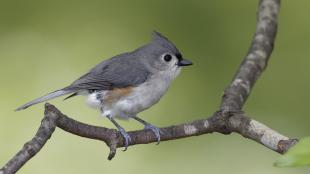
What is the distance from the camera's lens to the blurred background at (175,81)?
3.69 metres

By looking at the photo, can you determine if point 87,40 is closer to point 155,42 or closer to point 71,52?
point 71,52

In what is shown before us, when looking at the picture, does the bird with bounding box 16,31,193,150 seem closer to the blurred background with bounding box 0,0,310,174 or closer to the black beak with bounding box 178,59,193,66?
the black beak with bounding box 178,59,193,66

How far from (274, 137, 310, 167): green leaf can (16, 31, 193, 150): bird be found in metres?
1.88

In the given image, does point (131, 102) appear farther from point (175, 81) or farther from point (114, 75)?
point (175, 81)

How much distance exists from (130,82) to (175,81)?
107 cm

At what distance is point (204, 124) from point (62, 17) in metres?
2.27

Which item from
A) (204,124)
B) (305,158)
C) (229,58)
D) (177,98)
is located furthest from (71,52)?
(305,158)

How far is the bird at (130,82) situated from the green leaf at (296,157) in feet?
6.17

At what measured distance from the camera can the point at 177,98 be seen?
400 cm

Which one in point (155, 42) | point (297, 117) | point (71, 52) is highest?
point (155, 42)

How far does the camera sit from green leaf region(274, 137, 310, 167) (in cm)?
88

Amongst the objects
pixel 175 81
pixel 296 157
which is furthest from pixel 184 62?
pixel 296 157

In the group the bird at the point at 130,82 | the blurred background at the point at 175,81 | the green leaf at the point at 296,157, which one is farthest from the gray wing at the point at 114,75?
the green leaf at the point at 296,157

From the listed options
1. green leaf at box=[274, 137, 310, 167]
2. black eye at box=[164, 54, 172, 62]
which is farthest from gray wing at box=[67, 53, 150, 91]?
green leaf at box=[274, 137, 310, 167]
